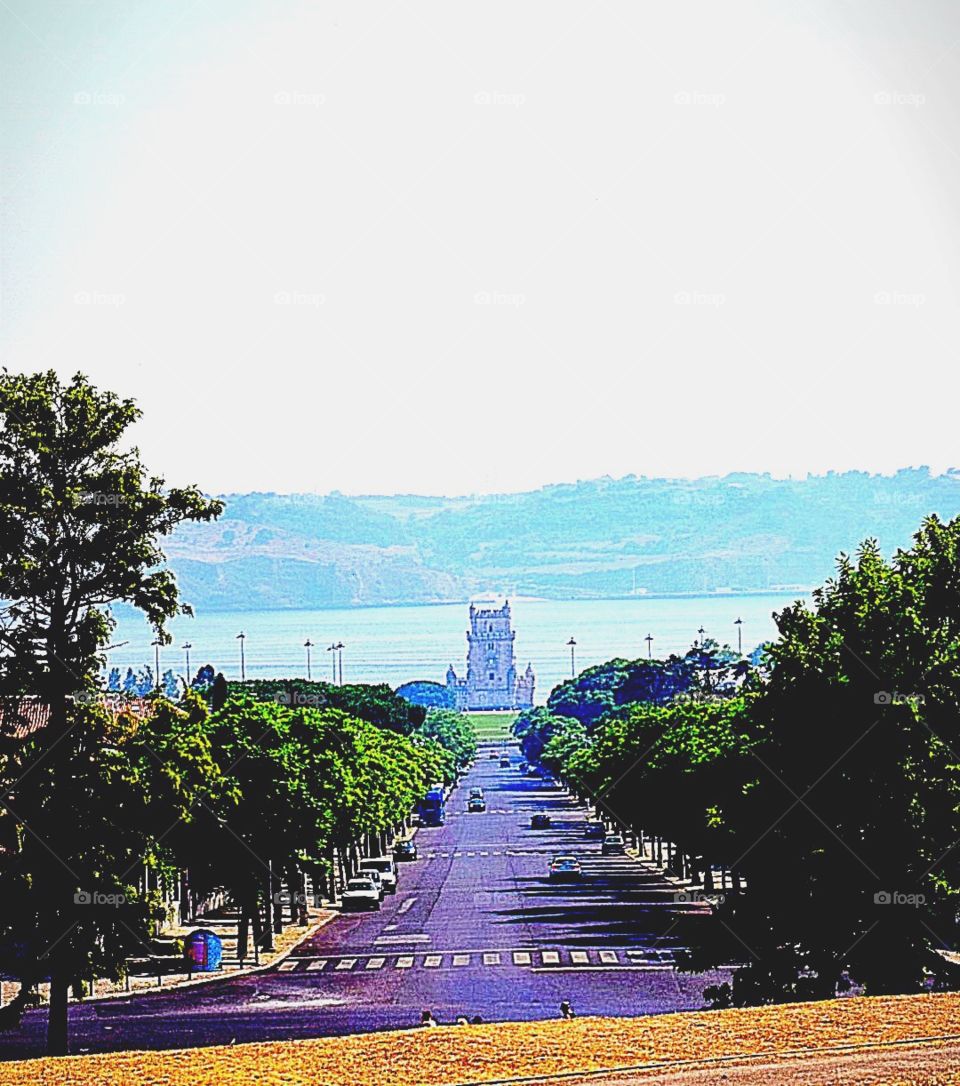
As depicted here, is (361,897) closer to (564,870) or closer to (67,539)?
(564,870)

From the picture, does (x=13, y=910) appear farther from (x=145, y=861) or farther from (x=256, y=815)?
(x=256, y=815)

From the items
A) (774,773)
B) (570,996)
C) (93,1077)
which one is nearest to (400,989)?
(570,996)

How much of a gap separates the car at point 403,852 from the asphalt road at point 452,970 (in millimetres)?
10130

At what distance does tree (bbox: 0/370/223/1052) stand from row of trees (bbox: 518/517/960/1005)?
11.0 meters

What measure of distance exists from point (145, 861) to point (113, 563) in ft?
15.9

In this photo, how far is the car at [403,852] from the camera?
88.4m

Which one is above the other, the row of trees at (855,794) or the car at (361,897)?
the row of trees at (855,794)

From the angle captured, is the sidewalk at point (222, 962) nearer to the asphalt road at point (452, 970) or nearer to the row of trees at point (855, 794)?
the asphalt road at point (452, 970)

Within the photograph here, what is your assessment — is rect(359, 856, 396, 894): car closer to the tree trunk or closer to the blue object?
the blue object

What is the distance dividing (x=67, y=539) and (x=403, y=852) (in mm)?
63798

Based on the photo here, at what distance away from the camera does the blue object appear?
46.5 metres

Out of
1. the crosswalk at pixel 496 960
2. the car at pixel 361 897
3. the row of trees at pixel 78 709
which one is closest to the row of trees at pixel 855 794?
the row of trees at pixel 78 709

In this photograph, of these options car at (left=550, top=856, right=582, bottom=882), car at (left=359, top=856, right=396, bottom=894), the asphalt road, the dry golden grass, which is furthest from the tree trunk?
car at (left=550, top=856, right=582, bottom=882)

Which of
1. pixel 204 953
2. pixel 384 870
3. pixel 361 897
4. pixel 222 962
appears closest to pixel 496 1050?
pixel 204 953
